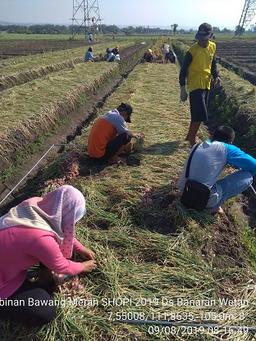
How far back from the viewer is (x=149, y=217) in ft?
15.8

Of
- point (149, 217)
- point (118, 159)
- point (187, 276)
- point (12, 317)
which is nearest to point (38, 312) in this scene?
point (12, 317)

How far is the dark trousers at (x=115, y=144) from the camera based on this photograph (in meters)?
6.25

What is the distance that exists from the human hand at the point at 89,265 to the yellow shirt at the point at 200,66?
4.49m

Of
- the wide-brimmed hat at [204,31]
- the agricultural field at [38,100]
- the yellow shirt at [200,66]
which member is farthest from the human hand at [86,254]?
the wide-brimmed hat at [204,31]

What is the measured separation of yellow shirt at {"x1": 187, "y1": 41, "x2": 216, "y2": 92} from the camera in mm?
7125

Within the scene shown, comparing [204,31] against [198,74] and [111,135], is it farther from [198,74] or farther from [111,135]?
[111,135]

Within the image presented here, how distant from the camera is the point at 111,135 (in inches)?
247

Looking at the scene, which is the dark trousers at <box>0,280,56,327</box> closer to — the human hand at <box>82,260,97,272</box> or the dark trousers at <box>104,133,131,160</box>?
the human hand at <box>82,260,97,272</box>

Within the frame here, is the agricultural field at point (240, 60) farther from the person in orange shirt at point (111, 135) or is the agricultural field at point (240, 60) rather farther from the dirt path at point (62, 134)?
the person in orange shirt at point (111, 135)

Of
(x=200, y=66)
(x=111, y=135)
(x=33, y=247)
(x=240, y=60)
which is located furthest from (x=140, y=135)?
(x=240, y=60)

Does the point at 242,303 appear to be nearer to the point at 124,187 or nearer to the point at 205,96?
the point at 124,187

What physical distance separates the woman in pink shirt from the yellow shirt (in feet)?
15.6

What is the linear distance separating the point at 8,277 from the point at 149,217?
7.04 ft

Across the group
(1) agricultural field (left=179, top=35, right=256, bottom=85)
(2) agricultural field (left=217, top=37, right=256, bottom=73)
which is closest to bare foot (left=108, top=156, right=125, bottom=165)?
(1) agricultural field (left=179, top=35, right=256, bottom=85)
